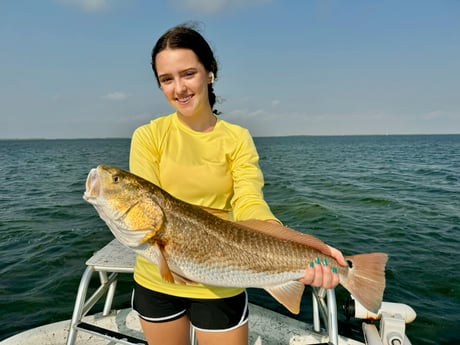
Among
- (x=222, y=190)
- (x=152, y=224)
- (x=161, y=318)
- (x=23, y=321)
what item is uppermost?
(x=222, y=190)

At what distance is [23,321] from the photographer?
281 inches

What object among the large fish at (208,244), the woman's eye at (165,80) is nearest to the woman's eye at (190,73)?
the woman's eye at (165,80)

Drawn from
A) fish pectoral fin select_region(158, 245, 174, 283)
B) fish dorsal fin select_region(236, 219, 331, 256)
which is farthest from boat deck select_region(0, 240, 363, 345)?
fish pectoral fin select_region(158, 245, 174, 283)

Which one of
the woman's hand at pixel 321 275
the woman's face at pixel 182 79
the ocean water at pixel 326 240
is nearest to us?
the woman's hand at pixel 321 275

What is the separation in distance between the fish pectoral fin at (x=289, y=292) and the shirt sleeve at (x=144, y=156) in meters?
1.38

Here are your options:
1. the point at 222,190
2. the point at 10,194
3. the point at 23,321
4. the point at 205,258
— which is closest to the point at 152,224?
the point at 205,258

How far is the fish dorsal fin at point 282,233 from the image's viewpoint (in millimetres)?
2869

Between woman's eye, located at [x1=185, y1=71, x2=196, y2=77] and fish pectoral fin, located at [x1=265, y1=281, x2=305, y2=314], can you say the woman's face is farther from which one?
fish pectoral fin, located at [x1=265, y1=281, x2=305, y2=314]

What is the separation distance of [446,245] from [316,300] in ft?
29.8

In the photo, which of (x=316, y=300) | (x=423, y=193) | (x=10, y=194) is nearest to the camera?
(x=316, y=300)

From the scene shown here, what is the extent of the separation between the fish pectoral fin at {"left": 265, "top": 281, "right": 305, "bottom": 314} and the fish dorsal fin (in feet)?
1.14

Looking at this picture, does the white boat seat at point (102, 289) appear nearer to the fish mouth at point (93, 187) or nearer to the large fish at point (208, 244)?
the large fish at point (208, 244)

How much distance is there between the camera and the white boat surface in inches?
150

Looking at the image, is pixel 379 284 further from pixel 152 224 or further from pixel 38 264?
pixel 38 264
